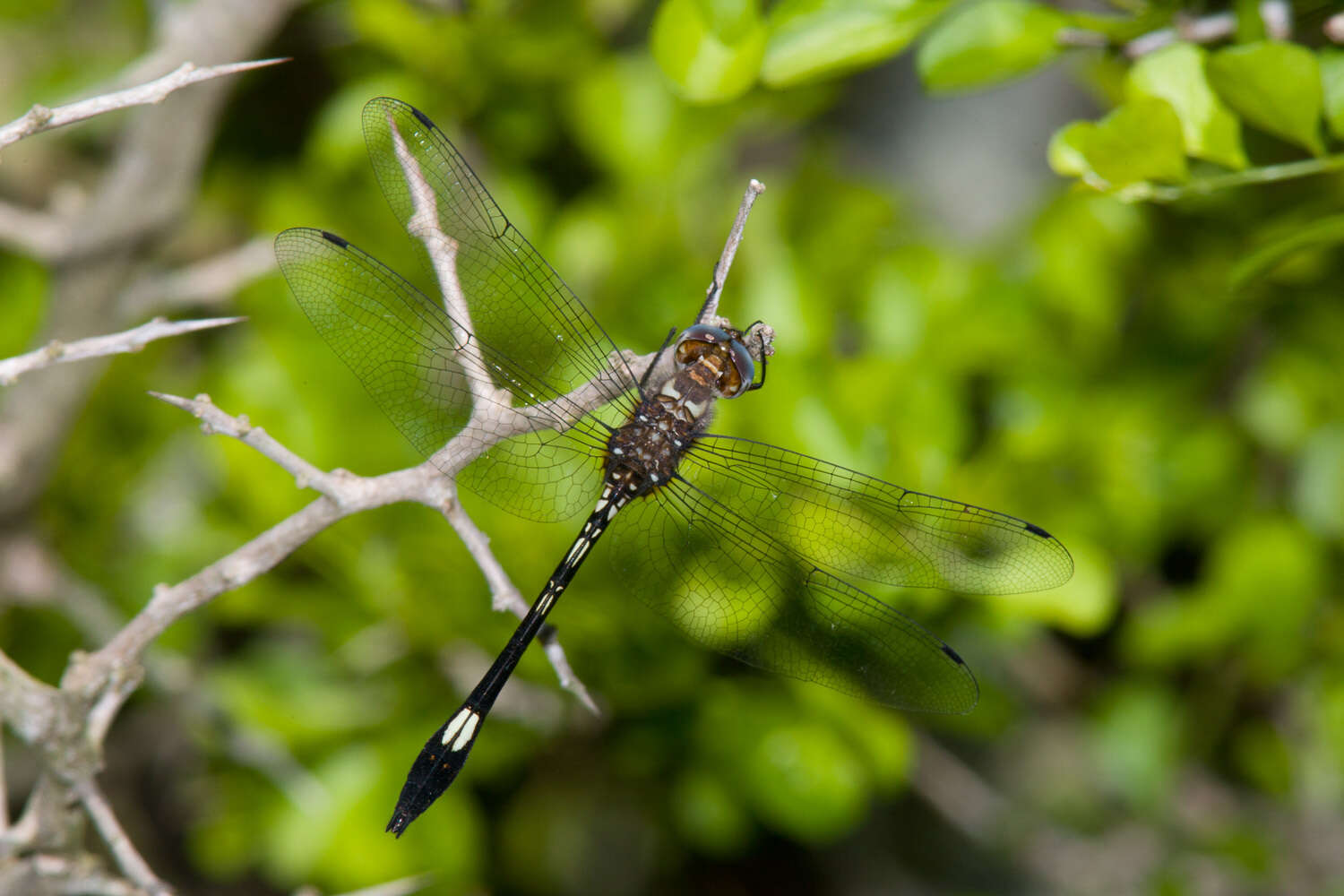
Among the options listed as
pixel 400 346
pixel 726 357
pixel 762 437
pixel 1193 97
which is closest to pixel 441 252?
pixel 400 346

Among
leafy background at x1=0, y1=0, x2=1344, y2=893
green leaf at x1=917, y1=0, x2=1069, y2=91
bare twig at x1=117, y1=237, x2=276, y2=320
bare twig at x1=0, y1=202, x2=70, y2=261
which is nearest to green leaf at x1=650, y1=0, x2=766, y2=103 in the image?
leafy background at x1=0, y1=0, x2=1344, y2=893

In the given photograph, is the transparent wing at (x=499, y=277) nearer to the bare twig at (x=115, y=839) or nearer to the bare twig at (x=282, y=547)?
the bare twig at (x=282, y=547)

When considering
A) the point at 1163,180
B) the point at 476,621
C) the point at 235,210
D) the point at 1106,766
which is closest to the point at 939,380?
the point at 1163,180

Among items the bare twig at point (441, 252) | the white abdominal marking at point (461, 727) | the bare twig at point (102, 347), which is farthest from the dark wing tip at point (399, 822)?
the bare twig at point (102, 347)

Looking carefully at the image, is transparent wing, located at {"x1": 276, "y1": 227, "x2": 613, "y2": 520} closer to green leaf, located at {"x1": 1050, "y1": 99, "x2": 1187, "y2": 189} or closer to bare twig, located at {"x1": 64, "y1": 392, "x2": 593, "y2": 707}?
bare twig, located at {"x1": 64, "y1": 392, "x2": 593, "y2": 707}

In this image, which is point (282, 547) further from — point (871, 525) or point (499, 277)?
point (871, 525)

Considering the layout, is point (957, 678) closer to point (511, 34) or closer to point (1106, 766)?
point (1106, 766)

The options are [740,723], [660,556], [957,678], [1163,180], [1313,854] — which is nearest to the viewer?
[1163,180]
